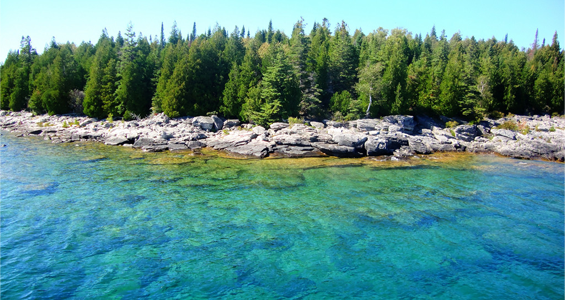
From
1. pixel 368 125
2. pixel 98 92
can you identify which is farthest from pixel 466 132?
pixel 98 92

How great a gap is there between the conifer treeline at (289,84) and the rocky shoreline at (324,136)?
3292 millimetres

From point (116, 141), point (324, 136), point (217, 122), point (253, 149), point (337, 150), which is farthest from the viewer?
point (217, 122)

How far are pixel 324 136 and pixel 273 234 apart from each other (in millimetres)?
21937

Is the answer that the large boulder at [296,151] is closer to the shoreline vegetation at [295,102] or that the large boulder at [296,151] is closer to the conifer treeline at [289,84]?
the shoreline vegetation at [295,102]

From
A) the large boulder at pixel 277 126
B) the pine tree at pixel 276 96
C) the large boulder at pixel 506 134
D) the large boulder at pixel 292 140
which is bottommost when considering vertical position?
the large boulder at pixel 292 140

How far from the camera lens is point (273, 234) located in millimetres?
14211

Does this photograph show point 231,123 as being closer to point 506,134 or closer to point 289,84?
point 289,84

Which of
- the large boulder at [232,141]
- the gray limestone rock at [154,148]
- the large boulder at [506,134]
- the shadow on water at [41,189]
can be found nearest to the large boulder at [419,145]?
the large boulder at [506,134]

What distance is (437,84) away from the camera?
51.3 metres

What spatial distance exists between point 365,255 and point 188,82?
43.0 m

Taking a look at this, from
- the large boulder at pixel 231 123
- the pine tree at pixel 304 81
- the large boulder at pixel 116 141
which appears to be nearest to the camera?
the large boulder at pixel 116 141

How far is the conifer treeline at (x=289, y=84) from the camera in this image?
44.9m

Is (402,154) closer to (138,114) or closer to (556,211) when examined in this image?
(556,211)

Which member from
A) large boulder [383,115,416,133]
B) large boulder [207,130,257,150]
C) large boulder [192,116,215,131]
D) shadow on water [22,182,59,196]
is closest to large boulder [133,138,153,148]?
large boulder [207,130,257,150]
